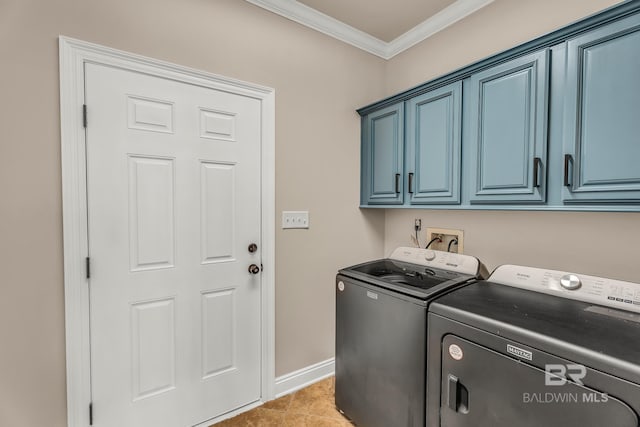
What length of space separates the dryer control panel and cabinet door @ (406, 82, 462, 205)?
49cm

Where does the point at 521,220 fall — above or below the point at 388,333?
above

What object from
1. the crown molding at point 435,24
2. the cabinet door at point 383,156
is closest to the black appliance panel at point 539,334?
the cabinet door at point 383,156

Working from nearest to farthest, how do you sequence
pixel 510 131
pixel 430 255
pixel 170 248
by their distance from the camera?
pixel 510 131
pixel 170 248
pixel 430 255

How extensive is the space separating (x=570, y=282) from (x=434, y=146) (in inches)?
39.1

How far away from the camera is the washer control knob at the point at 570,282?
4.42ft

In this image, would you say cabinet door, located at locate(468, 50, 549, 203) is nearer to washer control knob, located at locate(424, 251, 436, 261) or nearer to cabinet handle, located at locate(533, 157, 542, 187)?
cabinet handle, located at locate(533, 157, 542, 187)

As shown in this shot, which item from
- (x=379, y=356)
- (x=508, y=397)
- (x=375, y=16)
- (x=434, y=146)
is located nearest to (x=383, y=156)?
(x=434, y=146)

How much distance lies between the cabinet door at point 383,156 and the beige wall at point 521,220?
32 cm

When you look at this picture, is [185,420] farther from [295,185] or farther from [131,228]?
[295,185]

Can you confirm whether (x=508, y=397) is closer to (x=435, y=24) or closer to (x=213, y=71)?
(x=213, y=71)

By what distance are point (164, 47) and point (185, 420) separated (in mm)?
2115

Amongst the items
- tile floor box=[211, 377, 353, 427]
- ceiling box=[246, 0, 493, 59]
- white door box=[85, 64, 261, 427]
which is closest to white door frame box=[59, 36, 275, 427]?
white door box=[85, 64, 261, 427]

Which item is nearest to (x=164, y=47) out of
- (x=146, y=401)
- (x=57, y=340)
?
(x=57, y=340)

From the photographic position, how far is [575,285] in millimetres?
1348
